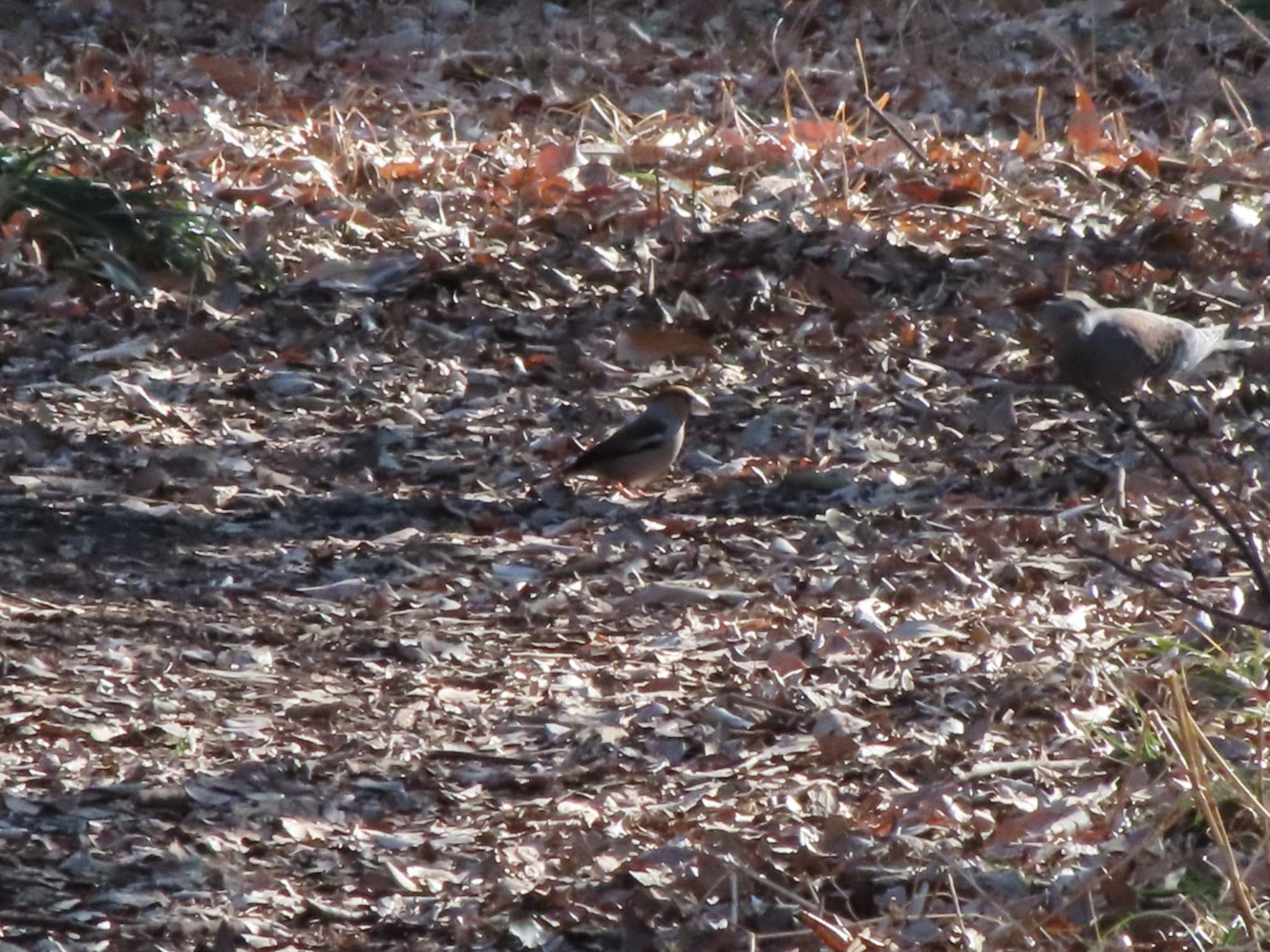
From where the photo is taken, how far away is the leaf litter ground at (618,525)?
3.81 meters

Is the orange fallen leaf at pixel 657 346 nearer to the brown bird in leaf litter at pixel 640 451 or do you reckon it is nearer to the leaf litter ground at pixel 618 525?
the leaf litter ground at pixel 618 525

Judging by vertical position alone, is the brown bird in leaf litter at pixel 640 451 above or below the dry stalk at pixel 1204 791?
below

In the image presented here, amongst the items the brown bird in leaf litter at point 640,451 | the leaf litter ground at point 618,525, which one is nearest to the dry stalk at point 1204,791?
the leaf litter ground at point 618,525

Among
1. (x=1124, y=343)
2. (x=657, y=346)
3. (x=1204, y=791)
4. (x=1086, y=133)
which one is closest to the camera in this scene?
(x=1204, y=791)

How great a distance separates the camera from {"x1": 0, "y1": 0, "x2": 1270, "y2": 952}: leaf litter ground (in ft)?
12.5

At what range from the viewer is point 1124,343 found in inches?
257

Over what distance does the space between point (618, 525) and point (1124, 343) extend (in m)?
1.88

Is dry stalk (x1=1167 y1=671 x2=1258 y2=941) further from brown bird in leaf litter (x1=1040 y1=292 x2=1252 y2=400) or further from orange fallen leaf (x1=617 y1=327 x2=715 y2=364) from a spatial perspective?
orange fallen leaf (x1=617 y1=327 x2=715 y2=364)

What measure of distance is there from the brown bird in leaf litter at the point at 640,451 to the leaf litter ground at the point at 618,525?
0.43 feet

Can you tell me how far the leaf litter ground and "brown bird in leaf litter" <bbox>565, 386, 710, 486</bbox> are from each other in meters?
0.13

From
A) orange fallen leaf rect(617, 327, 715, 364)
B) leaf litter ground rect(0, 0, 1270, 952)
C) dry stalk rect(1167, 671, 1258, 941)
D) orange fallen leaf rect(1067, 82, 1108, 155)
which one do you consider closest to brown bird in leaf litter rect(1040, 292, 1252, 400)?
leaf litter ground rect(0, 0, 1270, 952)

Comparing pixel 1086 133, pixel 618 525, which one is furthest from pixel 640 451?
pixel 1086 133

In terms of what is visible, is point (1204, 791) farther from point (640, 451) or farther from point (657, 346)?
point (657, 346)

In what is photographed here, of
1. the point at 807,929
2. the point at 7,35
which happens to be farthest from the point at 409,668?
the point at 7,35
